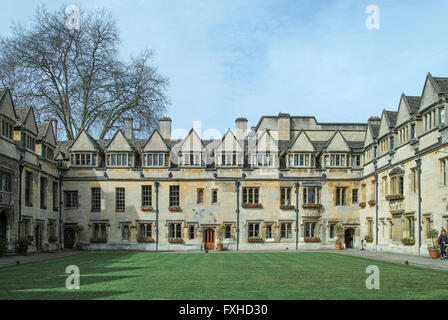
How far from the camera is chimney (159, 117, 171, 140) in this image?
1708 inches

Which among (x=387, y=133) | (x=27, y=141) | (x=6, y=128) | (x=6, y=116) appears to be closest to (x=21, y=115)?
(x=27, y=141)

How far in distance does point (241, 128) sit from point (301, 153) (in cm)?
584

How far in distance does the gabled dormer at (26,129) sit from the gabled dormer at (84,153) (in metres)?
6.32

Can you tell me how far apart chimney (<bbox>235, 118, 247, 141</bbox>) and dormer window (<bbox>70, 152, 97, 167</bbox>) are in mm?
11790

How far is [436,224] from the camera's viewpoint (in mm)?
26109

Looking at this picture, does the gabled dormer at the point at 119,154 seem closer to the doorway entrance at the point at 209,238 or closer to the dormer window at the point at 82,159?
the dormer window at the point at 82,159

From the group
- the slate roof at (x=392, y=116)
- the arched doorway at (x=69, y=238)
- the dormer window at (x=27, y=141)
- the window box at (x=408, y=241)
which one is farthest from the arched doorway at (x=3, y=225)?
the slate roof at (x=392, y=116)

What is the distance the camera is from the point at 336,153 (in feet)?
133

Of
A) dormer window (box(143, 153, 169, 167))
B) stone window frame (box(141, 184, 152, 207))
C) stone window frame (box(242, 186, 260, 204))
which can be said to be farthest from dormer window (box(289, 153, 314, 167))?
stone window frame (box(141, 184, 152, 207))

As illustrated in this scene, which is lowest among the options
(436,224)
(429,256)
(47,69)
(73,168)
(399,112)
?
(429,256)

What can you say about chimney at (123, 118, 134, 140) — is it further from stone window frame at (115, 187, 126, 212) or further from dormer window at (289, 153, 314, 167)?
dormer window at (289, 153, 314, 167)

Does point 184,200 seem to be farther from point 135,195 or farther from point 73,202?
point 73,202
